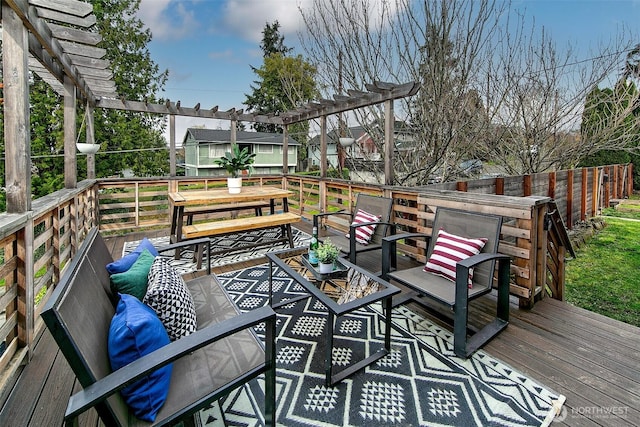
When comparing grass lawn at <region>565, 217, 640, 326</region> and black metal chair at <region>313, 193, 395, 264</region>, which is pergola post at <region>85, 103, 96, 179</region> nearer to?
black metal chair at <region>313, 193, 395, 264</region>

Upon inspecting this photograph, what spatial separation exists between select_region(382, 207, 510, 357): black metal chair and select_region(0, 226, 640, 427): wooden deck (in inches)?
7.1

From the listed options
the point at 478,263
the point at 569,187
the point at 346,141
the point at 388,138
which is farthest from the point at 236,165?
the point at 569,187

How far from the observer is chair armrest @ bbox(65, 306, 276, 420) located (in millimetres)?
987

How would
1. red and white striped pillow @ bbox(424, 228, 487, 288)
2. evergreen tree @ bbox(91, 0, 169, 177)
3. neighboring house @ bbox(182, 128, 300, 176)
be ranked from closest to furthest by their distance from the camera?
red and white striped pillow @ bbox(424, 228, 487, 288) < evergreen tree @ bbox(91, 0, 169, 177) < neighboring house @ bbox(182, 128, 300, 176)

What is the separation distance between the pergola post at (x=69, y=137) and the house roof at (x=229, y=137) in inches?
583

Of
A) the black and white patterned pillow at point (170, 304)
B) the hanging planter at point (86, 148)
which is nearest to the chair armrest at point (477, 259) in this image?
the black and white patterned pillow at point (170, 304)

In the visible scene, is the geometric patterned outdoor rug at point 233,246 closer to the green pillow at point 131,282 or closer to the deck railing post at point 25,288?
the deck railing post at point 25,288

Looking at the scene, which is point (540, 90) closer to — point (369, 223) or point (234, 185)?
point (369, 223)

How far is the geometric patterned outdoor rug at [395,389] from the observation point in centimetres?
168

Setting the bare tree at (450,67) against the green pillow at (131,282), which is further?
the bare tree at (450,67)

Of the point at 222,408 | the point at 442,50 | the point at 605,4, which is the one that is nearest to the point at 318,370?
the point at 222,408

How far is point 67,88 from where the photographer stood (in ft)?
13.7

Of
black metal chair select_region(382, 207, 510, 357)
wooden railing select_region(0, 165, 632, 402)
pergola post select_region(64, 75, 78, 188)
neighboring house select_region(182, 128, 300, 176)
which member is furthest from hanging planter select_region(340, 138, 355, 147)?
neighboring house select_region(182, 128, 300, 176)

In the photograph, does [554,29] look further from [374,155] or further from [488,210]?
[488,210]
